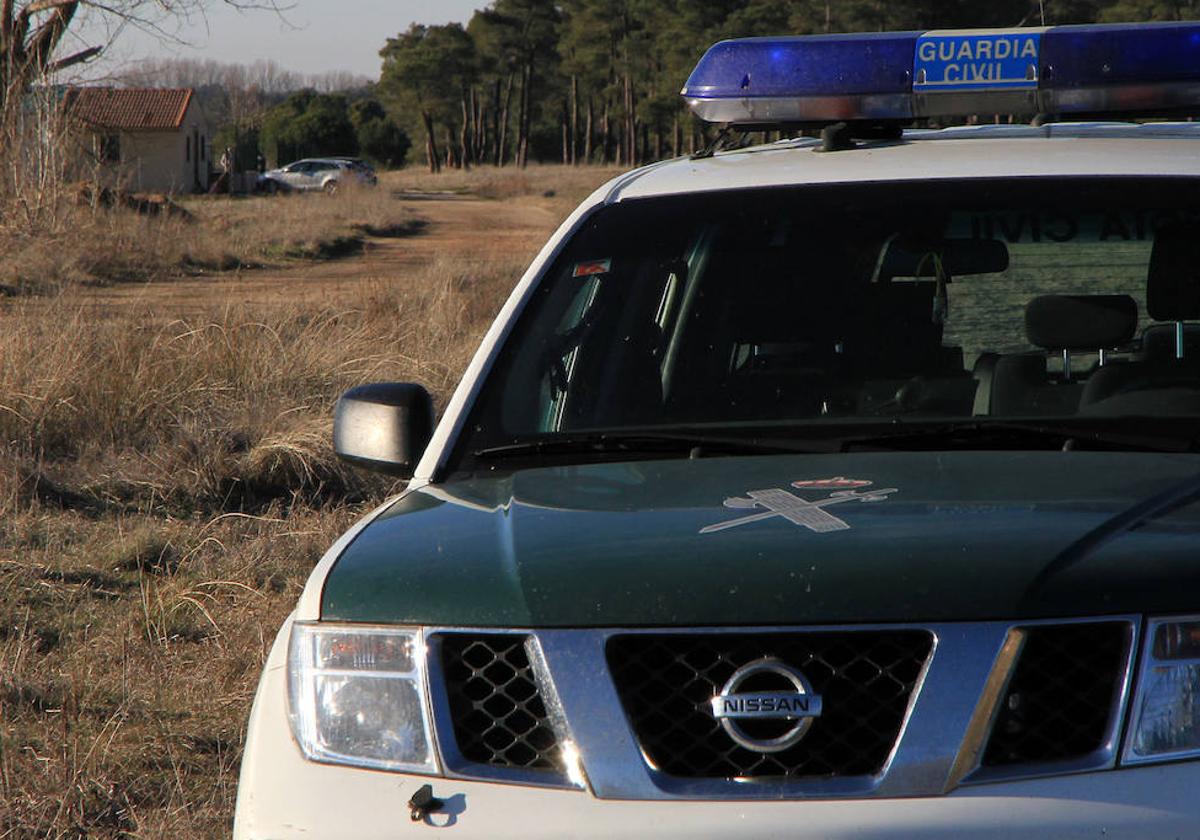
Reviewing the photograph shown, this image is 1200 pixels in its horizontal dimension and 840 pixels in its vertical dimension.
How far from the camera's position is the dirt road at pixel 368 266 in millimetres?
14492

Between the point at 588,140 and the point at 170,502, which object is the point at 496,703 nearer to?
the point at 170,502

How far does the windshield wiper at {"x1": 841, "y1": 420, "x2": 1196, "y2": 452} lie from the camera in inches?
108

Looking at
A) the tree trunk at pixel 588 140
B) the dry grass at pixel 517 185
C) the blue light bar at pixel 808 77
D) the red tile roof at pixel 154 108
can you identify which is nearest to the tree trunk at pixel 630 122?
the tree trunk at pixel 588 140

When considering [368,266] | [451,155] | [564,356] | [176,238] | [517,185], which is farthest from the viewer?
[451,155]

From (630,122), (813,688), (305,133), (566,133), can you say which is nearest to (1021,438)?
(813,688)

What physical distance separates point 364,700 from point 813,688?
594 mm

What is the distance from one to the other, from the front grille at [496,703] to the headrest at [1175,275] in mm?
1797

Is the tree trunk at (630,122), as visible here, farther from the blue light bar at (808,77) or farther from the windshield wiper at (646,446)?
the windshield wiper at (646,446)

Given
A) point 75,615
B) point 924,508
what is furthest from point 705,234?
point 75,615

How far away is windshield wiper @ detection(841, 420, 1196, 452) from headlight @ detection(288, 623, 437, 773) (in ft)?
3.02

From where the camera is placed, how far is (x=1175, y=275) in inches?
135

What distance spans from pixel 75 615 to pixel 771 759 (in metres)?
3.65

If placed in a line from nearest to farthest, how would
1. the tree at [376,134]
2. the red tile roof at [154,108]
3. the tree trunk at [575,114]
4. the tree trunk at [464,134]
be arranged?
the red tile roof at [154,108], the tree trunk at [464,134], the tree trunk at [575,114], the tree at [376,134]

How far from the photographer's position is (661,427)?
292cm
